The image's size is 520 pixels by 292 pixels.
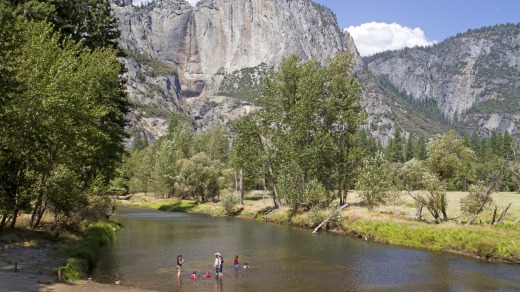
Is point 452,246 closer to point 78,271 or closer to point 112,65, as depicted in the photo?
point 78,271

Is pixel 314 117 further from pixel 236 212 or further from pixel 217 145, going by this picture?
pixel 217 145

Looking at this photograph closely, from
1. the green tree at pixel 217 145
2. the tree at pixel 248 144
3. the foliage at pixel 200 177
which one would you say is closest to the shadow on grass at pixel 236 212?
the tree at pixel 248 144

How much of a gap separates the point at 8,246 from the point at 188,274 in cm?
1474

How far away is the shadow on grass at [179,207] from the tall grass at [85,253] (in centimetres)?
4939

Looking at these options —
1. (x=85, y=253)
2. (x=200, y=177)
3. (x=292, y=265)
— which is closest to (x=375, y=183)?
(x=292, y=265)

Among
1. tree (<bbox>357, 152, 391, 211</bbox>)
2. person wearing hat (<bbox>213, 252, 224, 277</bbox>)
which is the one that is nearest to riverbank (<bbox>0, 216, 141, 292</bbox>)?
person wearing hat (<bbox>213, 252, 224, 277</bbox>)

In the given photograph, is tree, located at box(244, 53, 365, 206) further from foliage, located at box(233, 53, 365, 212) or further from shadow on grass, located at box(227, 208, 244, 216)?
shadow on grass, located at box(227, 208, 244, 216)

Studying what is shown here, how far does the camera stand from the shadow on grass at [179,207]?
107631 mm

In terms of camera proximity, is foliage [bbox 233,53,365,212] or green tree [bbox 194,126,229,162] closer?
foliage [bbox 233,53,365,212]

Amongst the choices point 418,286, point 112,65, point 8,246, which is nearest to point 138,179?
point 112,65

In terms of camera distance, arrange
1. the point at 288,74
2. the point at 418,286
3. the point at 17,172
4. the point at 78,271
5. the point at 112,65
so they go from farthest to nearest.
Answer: the point at 288,74
the point at 112,65
the point at 17,172
the point at 418,286
the point at 78,271

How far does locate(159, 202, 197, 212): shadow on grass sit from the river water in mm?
45070

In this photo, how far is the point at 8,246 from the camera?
34.5m

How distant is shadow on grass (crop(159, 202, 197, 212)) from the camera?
353 feet
